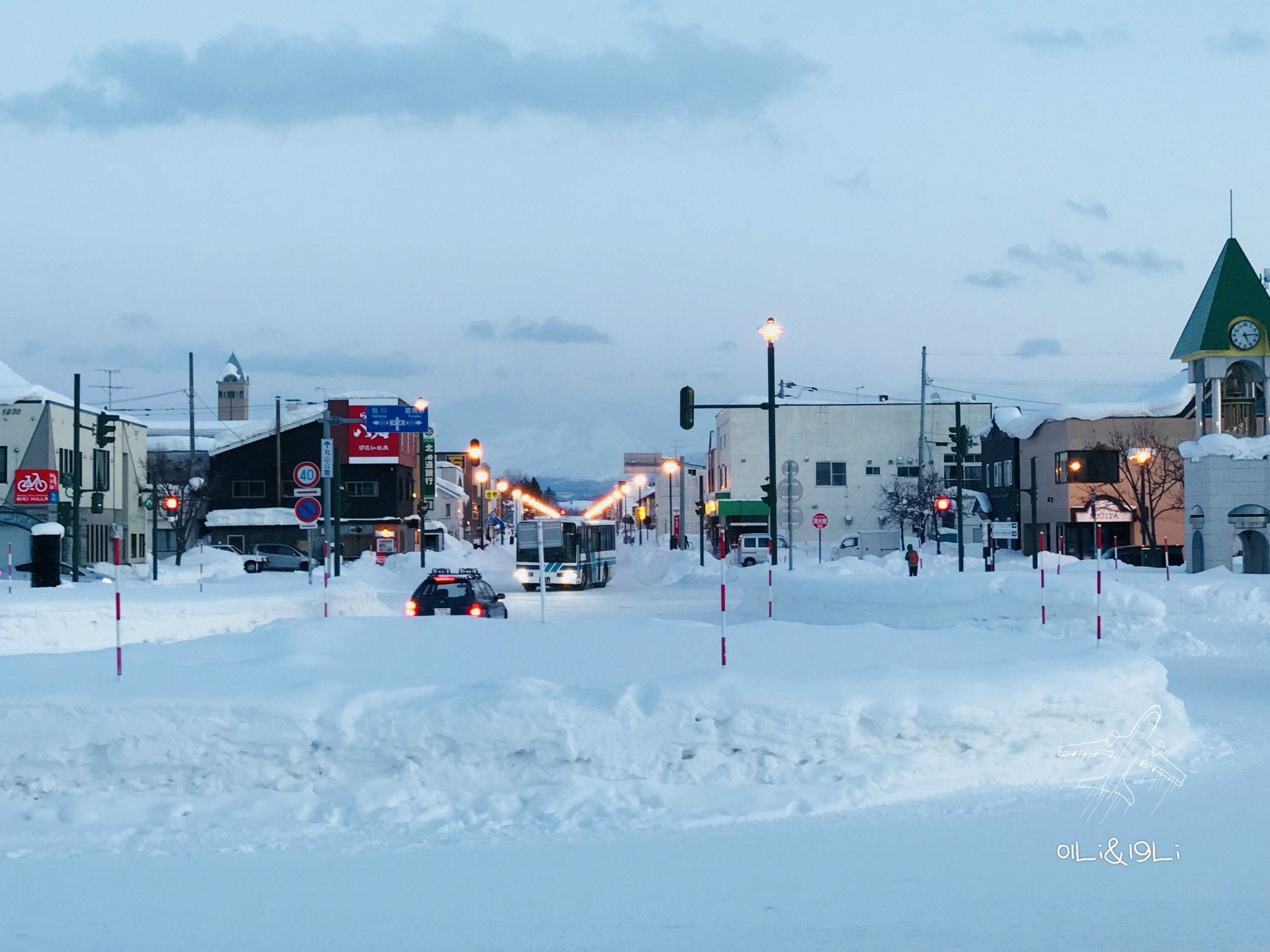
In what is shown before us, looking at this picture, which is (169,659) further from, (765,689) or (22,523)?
(22,523)

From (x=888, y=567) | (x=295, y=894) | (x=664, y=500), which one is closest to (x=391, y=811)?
(x=295, y=894)

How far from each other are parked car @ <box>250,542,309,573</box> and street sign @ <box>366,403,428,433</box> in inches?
749

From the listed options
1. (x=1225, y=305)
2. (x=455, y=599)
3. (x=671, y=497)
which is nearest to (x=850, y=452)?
(x=671, y=497)

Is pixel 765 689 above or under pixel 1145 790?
above

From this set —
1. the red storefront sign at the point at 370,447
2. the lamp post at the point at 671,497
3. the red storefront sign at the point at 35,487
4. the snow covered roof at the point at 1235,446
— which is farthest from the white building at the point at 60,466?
the snow covered roof at the point at 1235,446

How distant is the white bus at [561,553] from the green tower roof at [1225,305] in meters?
21.7

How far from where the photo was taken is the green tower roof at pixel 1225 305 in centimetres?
3869

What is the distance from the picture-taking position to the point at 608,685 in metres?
10.7

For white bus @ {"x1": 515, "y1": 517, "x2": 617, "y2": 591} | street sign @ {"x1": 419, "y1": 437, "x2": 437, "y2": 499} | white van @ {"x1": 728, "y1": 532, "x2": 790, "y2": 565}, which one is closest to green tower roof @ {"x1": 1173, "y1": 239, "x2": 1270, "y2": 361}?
white bus @ {"x1": 515, "y1": 517, "x2": 617, "y2": 591}

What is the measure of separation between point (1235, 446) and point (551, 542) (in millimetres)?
23029

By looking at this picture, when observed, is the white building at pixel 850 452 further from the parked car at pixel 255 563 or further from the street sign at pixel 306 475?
the street sign at pixel 306 475

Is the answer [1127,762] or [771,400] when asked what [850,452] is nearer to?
[771,400]

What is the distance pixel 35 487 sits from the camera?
43812 millimetres

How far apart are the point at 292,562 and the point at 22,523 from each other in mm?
16544
